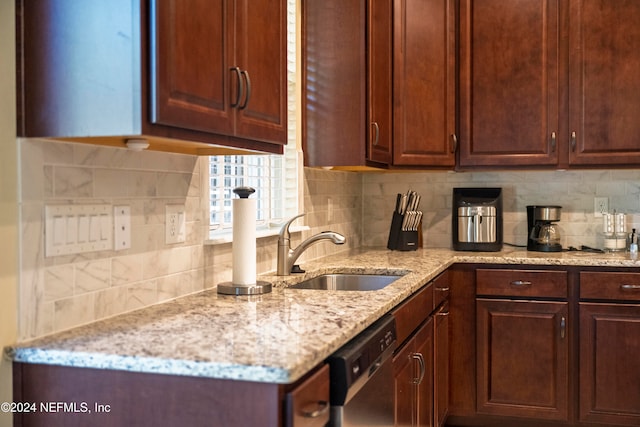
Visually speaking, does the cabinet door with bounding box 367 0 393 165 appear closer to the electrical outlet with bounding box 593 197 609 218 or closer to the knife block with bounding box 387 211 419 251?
the knife block with bounding box 387 211 419 251

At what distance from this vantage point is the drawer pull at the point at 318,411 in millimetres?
1435

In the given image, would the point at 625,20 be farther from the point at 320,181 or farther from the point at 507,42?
the point at 320,181

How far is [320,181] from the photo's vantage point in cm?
344

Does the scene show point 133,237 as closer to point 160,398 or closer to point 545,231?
point 160,398

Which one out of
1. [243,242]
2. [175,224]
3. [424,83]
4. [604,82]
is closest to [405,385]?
[243,242]

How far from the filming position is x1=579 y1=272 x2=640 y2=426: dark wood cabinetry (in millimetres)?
3215

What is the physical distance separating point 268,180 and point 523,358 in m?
1.52

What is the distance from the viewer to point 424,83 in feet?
11.8

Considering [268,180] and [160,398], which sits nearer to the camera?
[160,398]

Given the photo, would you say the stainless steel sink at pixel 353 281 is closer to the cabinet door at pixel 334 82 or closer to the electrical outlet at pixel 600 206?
the cabinet door at pixel 334 82

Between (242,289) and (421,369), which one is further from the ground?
(242,289)

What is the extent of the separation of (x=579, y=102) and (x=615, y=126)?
21 centimetres

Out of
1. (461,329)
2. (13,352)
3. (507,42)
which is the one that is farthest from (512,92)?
(13,352)

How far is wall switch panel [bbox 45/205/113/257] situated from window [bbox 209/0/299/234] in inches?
29.5
